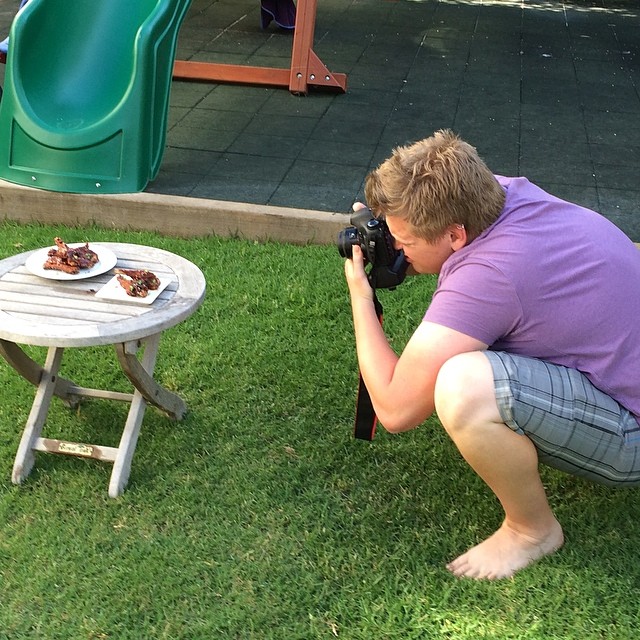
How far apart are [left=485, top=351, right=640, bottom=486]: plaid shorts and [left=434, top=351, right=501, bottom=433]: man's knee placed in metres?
0.02

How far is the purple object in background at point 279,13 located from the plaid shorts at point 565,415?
6964 mm

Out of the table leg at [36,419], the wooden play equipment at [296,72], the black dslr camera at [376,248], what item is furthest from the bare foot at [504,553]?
the wooden play equipment at [296,72]

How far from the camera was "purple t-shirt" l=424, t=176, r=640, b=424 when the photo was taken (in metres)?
2.10

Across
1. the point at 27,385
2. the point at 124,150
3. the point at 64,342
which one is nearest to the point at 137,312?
the point at 64,342

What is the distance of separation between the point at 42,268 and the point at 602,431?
1870mm

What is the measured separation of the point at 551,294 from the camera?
2123 mm

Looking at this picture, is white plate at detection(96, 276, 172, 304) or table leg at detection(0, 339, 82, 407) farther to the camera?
table leg at detection(0, 339, 82, 407)

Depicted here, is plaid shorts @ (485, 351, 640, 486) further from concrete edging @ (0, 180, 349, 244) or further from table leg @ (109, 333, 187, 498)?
concrete edging @ (0, 180, 349, 244)

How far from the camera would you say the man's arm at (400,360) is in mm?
2137

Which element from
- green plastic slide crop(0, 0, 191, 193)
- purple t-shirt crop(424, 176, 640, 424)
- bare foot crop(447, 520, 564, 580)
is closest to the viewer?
purple t-shirt crop(424, 176, 640, 424)

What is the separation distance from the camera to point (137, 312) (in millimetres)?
2594

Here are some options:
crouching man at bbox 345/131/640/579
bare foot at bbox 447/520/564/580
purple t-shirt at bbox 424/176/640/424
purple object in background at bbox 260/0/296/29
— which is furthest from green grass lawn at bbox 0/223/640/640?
purple object in background at bbox 260/0/296/29

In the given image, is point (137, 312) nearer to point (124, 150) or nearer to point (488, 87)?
point (124, 150)

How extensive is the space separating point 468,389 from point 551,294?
326 mm
